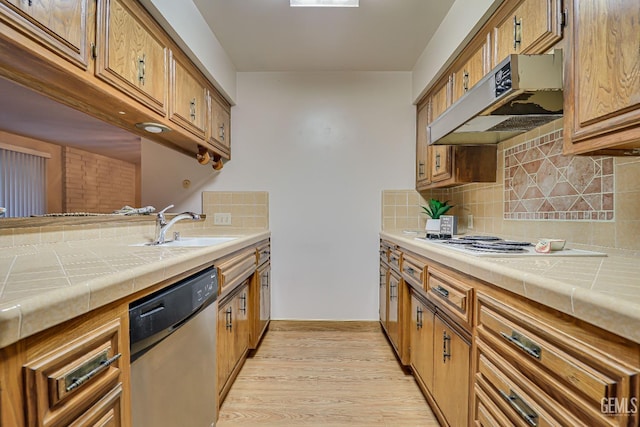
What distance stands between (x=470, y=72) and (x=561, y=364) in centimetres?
167

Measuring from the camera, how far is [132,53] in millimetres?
1318

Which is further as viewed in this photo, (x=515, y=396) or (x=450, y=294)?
(x=450, y=294)

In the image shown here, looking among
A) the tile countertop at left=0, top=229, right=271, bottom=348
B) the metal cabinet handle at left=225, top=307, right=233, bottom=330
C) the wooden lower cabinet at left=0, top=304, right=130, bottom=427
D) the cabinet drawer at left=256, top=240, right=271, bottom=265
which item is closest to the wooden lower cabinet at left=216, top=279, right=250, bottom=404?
the metal cabinet handle at left=225, top=307, right=233, bottom=330

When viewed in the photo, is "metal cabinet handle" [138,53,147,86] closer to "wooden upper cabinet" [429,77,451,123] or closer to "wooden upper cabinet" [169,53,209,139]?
"wooden upper cabinet" [169,53,209,139]

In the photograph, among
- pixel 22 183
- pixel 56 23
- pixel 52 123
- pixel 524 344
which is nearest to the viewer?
pixel 524 344

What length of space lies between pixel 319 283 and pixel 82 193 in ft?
6.40

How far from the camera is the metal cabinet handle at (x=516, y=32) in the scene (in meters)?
1.32

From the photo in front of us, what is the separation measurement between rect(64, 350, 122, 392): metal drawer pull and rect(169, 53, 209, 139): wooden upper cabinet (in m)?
1.36

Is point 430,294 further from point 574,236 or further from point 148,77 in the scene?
point 148,77

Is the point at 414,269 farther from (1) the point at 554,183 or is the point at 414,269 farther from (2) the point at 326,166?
(2) the point at 326,166

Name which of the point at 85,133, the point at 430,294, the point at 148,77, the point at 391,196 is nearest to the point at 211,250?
the point at 85,133

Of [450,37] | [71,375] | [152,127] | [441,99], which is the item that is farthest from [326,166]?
[71,375]

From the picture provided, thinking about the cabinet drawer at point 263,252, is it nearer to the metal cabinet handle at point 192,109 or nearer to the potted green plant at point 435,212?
the metal cabinet handle at point 192,109

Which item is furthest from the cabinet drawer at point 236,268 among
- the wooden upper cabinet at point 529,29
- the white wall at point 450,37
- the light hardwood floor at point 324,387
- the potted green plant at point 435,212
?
the white wall at point 450,37
